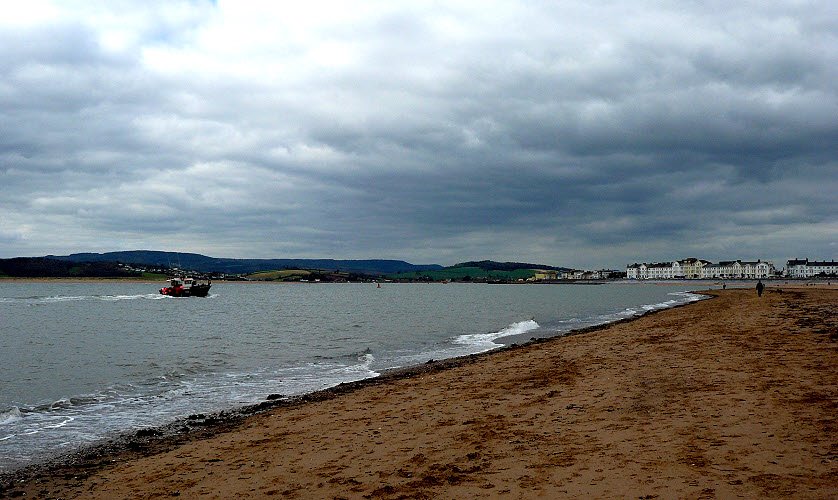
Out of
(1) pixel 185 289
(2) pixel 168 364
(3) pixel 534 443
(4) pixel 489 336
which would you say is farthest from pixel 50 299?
(3) pixel 534 443

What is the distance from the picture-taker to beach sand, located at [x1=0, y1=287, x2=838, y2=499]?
264 inches

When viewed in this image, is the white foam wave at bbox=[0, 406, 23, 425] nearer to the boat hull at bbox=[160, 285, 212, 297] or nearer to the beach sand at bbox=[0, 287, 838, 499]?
the beach sand at bbox=[0, 287, 838, 499]

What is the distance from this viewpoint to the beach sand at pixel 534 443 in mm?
6703

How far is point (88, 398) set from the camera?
54.2 ft

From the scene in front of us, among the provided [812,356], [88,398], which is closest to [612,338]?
[812,356]

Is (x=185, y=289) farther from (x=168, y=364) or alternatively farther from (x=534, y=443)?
(x=534, y=443)

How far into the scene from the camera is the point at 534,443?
8531mm

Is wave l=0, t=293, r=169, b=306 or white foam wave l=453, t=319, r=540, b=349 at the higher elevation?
white foam wave l=453, t=319, r=540, b=349

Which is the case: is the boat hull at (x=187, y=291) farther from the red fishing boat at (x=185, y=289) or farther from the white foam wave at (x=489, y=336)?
the white foam wave at (x=489, y=336)

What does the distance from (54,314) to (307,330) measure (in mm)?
30967

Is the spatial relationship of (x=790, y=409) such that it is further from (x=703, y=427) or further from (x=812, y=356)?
(x=812, y=356)

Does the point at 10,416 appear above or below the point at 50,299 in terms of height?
above

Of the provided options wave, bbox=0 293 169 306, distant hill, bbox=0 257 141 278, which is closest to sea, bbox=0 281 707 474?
wave, bbox=0 293 169 306

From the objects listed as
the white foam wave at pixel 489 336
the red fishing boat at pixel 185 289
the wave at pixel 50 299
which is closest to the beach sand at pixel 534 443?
the white foam wave at pixel 489 336
